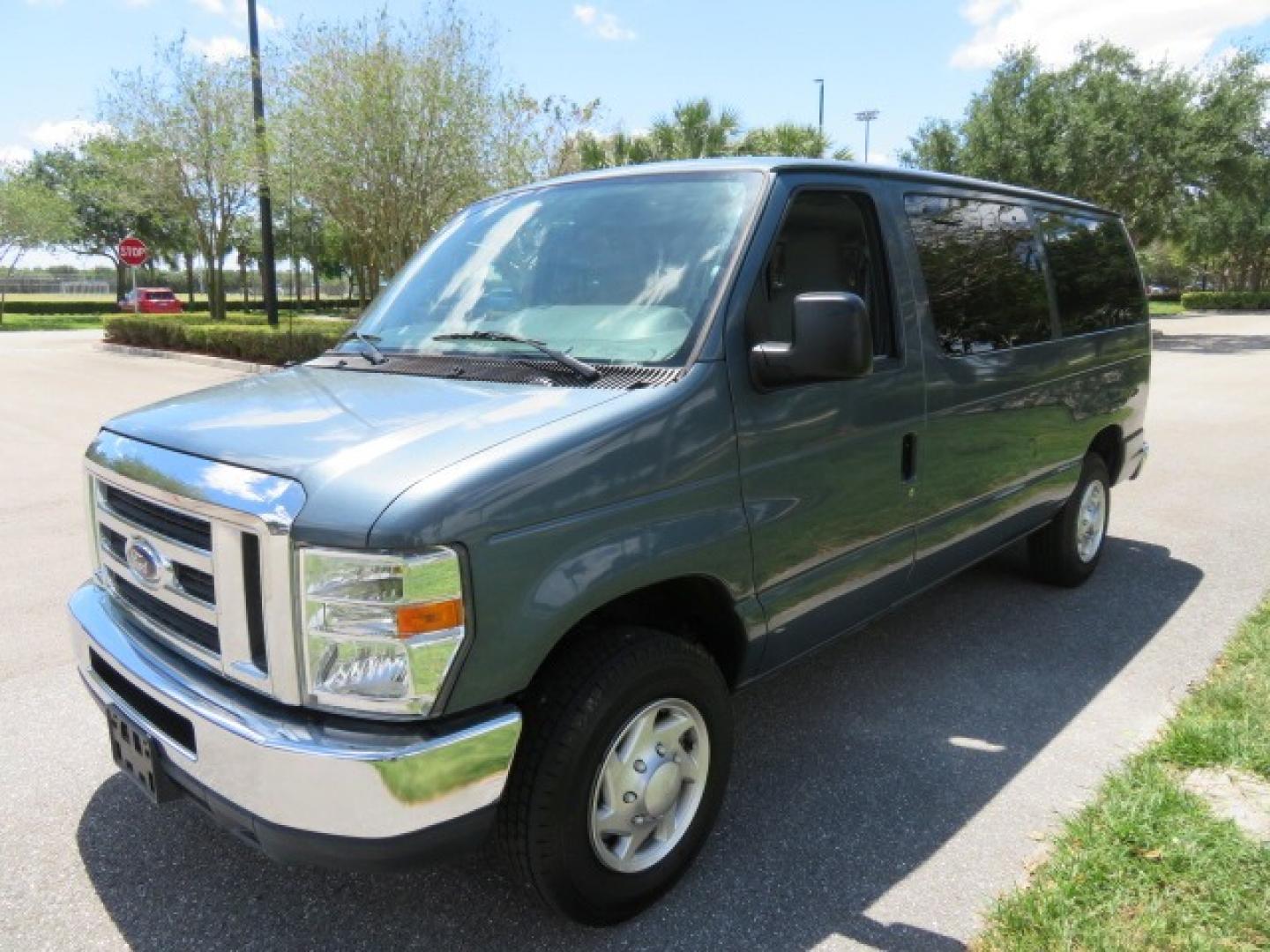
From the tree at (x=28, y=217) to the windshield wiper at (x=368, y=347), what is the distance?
4105cm

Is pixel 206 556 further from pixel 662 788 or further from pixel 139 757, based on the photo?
pixel 662 788

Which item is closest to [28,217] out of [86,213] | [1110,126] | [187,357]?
[86,213]

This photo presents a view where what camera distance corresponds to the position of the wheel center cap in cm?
250

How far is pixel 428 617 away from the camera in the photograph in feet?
6.44

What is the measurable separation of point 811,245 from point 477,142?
16251 millimetres

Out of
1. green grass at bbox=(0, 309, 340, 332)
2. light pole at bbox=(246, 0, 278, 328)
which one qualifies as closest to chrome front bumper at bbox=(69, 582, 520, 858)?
light pole at bbox=(246, 0, 278, 328)

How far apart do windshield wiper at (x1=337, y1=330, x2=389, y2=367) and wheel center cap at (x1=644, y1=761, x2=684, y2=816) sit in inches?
62.9

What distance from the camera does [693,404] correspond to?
2.50m

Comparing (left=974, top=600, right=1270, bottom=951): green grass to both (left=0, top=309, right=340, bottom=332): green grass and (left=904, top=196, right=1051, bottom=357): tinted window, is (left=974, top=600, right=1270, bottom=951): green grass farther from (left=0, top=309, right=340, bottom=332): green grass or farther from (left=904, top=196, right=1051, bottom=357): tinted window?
(left=0, top=309, right=340, bottom=332): green grass

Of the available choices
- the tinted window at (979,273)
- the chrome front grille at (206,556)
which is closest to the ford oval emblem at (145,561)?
the chrome front grille at (206,556)

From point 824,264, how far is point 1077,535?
2.90 meters

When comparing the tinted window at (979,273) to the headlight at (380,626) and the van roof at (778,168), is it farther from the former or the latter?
the headlight at (380,626)

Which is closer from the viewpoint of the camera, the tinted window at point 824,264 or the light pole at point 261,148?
the tinted window at point 824,264

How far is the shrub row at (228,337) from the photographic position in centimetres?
1596
